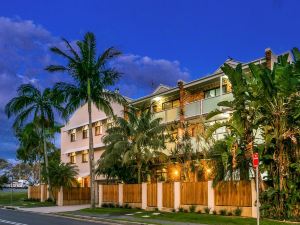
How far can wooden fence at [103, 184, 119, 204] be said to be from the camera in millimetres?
39362

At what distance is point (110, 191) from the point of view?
40.1m

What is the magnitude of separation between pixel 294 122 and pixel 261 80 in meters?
2.56

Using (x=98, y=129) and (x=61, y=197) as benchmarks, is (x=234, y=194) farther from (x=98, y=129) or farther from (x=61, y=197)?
(x=98, y=129)

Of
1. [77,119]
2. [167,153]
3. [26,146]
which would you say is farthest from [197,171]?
[26,146]

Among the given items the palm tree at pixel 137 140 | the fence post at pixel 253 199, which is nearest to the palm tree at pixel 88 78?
the palm tree at pixel 137 140

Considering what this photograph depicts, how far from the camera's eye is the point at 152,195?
115 feet

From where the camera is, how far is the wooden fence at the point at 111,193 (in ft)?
129

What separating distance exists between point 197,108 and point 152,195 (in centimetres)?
848

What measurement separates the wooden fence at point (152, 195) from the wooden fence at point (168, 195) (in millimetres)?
Result: 1065

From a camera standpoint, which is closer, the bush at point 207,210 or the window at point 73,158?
the bush at point 207,210

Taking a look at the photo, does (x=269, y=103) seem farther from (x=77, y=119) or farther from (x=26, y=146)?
(x=26, y=146)

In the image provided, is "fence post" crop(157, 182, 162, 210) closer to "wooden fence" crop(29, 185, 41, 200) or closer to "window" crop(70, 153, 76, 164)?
"wooden fence" crop(29, 185, 41, 200)

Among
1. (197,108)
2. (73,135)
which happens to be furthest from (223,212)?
(73,135)

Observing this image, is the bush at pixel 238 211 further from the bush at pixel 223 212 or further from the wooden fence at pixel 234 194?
the bush at pixel 223 212
